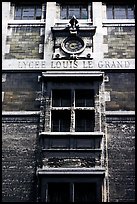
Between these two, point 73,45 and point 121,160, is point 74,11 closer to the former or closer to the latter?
point 73,45

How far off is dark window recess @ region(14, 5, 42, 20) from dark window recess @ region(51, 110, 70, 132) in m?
4.52

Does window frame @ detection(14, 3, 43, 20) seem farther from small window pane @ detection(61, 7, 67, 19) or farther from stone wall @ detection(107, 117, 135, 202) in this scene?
stone wall @ detection(107, 117, 135, 202)

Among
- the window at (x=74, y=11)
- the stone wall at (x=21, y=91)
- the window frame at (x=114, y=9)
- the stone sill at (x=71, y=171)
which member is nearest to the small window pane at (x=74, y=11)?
the window at (x=74, y=11)

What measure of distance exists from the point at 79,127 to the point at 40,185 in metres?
2.33

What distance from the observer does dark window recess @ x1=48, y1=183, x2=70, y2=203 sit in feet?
42.2

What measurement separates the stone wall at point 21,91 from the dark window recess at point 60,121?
64 cm

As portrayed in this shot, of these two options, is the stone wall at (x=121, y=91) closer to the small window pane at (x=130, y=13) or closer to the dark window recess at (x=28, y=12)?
the small window pane at (x=130, y=13)

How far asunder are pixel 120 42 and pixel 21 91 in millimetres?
4025

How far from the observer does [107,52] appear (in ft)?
52.2

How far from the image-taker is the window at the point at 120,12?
17.2m

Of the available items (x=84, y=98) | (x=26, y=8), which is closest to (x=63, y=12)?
(x=26, y=8)

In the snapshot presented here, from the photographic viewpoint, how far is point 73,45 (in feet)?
52.5

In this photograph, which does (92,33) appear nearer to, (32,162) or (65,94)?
(65,94)

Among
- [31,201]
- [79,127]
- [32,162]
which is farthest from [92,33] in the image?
[31,201]
